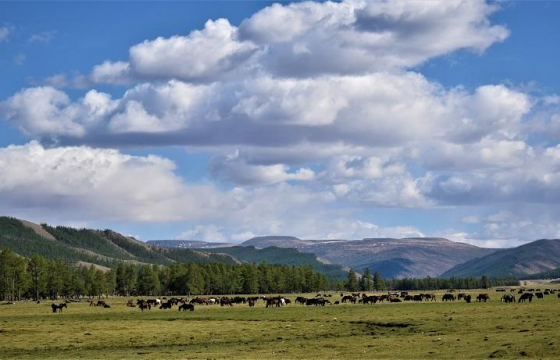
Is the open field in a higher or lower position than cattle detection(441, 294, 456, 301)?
lower

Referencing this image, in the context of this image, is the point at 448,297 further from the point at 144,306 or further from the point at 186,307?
the point at 144,306

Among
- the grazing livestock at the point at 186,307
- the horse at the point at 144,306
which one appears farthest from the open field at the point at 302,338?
the horse at the point at 144,306

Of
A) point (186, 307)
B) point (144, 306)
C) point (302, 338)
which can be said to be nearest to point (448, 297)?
point (186, 307)

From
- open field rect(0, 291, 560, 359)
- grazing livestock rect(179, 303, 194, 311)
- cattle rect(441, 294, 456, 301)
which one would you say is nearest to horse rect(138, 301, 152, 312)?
grazing livestock rect(179, 303, 194, 311)

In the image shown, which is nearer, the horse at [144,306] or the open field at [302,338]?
the open field at [302,338]

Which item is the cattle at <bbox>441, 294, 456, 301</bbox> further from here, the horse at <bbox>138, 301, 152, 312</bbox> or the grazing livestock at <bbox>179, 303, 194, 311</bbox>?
the horse at <bbox>138, 301, 152, 312</bbox>

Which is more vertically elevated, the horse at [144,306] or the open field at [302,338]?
the horse at [144,306]

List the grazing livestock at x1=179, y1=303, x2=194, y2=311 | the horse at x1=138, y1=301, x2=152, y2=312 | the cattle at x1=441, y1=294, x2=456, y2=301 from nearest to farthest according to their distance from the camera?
the grazing livestock at x1=179, y1=303, x2=194, y2=311 → the horse at x1=138, y1=301, x2=152, y2=312 → the cattle at x1=441, y1=294, x2=456, y2=301

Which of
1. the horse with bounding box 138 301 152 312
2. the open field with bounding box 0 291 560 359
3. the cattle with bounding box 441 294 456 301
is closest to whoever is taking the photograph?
the open field with bounding box 0 291 560 359

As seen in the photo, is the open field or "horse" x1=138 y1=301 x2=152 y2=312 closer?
the open field

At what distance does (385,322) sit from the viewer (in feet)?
230

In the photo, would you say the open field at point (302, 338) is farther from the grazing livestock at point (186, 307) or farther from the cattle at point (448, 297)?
the cattle at point (448, 297)

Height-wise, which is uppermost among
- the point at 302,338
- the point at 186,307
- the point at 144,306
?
the point at 144,306

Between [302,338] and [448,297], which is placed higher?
[448,297]
